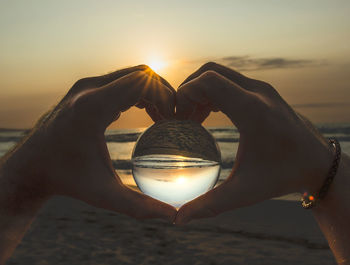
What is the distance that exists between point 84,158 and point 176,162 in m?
0.68

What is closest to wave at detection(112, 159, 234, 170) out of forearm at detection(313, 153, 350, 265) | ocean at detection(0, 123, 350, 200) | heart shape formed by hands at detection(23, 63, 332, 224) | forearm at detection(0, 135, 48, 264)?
ocean at detection(0, 123, 350, 200)

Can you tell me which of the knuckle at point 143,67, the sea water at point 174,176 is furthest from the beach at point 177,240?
the knuckle at point 143,67

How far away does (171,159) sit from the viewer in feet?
8.04

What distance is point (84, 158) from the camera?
1.98 metres

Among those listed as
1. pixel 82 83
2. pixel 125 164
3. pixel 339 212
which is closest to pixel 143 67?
pixel 82 83

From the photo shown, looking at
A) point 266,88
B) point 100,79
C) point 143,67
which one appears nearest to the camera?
point 266,88

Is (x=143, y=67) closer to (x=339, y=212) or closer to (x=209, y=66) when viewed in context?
(x=209, y=66)

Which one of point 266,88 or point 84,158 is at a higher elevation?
point 266,88

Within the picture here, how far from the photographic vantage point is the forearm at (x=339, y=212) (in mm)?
2059

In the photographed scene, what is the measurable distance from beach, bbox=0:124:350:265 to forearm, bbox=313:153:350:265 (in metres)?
3.65

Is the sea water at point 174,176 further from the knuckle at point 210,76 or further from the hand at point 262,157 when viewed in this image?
the knuckle at point 210,76

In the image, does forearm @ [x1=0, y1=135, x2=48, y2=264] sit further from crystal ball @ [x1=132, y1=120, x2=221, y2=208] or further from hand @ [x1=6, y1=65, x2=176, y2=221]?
crystal ball @ [x1=132, y1=120, x2=221, y2=208]

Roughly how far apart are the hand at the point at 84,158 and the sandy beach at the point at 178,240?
3999 mm

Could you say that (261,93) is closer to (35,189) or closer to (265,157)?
(265,157)
